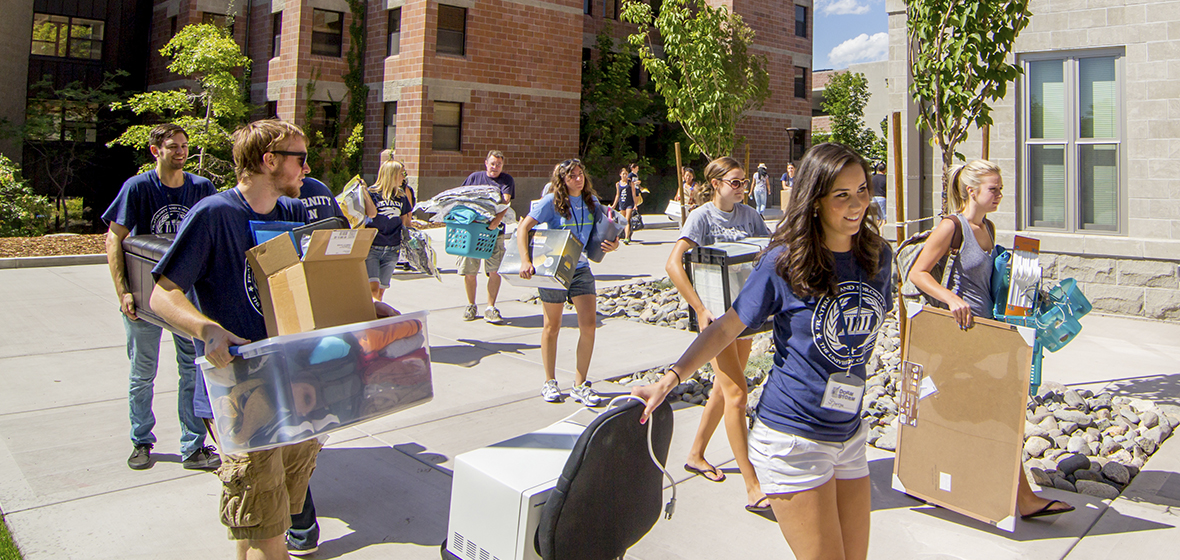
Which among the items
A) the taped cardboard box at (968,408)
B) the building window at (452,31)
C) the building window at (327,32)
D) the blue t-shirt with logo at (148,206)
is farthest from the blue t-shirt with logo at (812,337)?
the building window at (327,32)

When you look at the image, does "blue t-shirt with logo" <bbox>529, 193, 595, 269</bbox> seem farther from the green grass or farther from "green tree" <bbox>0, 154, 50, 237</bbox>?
"green tree" <bbox>0, 154, 50, 237</bbox>

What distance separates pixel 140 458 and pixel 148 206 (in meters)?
1.48

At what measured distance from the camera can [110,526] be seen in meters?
3.95

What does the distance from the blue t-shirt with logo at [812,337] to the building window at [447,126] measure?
70.6ft

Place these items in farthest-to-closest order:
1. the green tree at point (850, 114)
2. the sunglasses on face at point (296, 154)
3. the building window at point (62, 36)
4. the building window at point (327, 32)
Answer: the green tree at point (850, 114) → the building window at point (62, 36) → the building window at point (327, 32) → the sunglasses on face at point (296, 154)

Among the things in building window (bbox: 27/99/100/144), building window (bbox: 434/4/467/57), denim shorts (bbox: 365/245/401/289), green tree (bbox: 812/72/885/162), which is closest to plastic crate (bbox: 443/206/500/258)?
denim shorts (bbox: 365/245/401/289)

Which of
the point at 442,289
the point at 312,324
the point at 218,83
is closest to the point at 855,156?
the point at 312,324

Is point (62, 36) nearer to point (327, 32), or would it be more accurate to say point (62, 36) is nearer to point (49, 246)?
point (327, 32)

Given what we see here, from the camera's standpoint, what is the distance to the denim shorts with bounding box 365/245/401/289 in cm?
756

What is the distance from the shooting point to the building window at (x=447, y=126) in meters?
23.4

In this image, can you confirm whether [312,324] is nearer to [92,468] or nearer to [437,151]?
[92,468]

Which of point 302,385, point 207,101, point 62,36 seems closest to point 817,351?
point 302,385

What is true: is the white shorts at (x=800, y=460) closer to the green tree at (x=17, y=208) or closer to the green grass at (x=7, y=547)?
the green grass at (x=7, y=547)

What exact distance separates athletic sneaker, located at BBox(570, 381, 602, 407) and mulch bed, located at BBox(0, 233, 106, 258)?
11.5 meters
